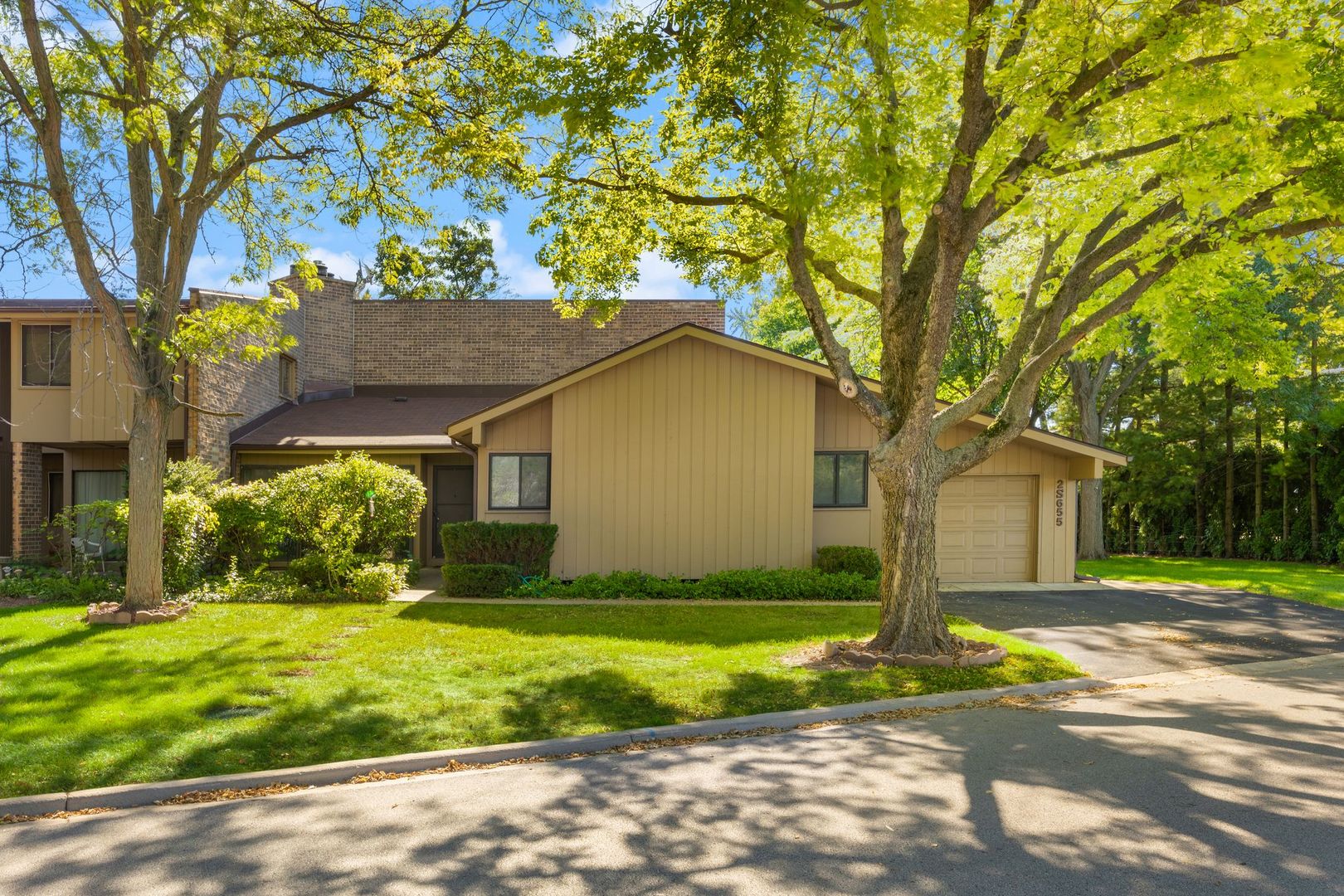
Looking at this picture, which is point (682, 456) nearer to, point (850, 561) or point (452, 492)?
point (850, 561)

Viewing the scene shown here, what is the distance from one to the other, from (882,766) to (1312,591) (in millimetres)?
15397

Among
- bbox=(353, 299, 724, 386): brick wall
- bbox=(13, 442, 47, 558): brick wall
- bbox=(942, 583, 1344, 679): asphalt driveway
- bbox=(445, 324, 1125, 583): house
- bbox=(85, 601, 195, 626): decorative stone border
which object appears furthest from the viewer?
bbox=(353, 299, 724, 386): brick wall

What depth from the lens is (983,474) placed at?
58.9ft

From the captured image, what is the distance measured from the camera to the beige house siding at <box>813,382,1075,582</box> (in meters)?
17.0

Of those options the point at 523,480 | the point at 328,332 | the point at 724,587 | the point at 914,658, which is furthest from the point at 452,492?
the point at 914,658

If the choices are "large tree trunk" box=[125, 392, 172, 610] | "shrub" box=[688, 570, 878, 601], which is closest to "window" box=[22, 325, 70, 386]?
"large tree trunk" box=[125, 392, 172, 610]

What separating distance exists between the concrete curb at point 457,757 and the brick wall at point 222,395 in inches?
462

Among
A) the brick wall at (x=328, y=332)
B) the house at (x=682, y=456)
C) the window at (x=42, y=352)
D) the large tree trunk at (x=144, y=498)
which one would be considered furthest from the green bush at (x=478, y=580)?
the brick wall at (x=328, y=332)

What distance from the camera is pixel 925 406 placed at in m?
9.66

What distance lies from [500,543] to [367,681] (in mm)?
7056

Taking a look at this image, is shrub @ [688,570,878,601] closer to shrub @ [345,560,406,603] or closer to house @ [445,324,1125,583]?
house @ [445,324,1125,583]

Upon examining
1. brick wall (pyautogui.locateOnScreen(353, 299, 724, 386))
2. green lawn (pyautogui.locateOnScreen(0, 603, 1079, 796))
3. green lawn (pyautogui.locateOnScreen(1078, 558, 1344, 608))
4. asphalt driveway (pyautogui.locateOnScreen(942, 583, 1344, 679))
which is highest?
brick wall (pyautogui.locateOnScreen(353, 299, 724, 386))

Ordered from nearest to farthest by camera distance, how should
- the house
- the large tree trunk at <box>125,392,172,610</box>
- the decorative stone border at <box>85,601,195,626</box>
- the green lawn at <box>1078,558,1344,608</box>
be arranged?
1. the decorative stone border at <box>85,601,195,626</box>
2. the large tree trunk at <box>125,392,172,610</box>
3. the house
4. the green lawn at <box>1078,558,1344,608</box>

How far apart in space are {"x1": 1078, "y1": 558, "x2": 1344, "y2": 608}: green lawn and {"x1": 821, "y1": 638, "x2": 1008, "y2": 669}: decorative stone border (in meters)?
9.91
